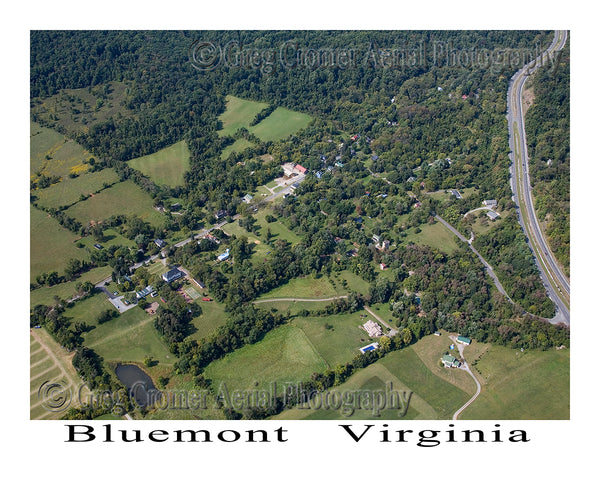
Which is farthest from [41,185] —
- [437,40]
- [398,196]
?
[437,40]

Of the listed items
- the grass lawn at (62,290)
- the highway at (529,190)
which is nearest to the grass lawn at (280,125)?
the highway at (529,190)

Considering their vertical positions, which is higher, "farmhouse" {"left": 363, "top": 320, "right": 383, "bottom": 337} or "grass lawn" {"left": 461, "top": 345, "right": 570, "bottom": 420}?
"farmhouse" {"left": 363, "top": 320, "right": 383, "bottom": 337}

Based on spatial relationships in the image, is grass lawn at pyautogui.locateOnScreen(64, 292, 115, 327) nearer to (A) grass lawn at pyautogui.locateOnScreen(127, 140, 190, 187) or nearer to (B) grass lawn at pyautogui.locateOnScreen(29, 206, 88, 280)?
(B) grass lawn at pyautogui.locateOnScreen(29, 206, 88, 280)

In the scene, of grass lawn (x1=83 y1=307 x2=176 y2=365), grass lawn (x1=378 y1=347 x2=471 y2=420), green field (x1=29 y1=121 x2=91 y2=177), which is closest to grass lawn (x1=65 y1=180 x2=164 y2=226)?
green field (x1=29 y1=121 x2=91 y2=177)

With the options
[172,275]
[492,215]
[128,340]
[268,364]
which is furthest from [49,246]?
[492,215]

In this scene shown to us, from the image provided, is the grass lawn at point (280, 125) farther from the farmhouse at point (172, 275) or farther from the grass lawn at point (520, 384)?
the grass lawn at point (520, 384)

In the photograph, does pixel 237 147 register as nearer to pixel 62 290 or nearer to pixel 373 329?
pixel 62 290

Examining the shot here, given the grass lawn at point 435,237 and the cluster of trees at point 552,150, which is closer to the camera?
the cluster of trees at point 552,150
